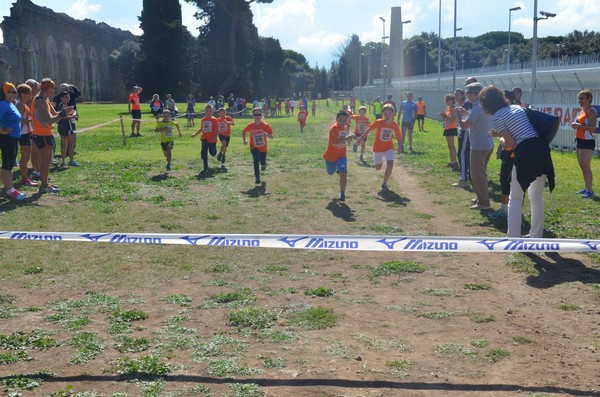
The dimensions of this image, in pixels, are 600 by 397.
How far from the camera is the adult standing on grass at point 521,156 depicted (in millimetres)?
8039

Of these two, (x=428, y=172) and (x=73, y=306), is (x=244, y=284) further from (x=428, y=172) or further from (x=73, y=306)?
→ (x=428, y=172)

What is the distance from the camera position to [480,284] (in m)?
7.05

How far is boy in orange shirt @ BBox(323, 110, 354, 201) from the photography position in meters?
12.6

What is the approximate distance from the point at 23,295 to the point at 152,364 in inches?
99.2

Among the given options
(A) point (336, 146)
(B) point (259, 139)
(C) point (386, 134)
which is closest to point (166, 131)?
(B) point (259, 139)

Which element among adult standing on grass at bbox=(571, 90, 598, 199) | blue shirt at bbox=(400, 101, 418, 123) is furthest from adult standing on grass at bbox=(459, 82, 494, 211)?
blue shirt at bbox=(400, 101, 418, 123)

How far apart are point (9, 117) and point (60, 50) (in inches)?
2379

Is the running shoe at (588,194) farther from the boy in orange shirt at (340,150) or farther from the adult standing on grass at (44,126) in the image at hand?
the adult standing on grass at (44,126)

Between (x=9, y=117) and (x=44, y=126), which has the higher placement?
(x=9, y=117)

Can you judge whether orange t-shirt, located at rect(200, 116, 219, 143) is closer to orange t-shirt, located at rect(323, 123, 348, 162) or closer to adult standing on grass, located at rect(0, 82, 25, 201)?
orange t-shirt, located at rect(323, 123, 348, 162)

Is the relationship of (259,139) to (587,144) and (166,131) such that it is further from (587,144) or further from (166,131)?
(587,144)

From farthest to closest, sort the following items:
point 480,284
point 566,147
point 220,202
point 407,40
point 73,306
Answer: point 407,40
point 566,147
point 220,202
point 480,284
point 73,306

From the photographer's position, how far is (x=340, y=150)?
41.7 ft

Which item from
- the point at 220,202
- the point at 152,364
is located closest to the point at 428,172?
the point at 220,202
